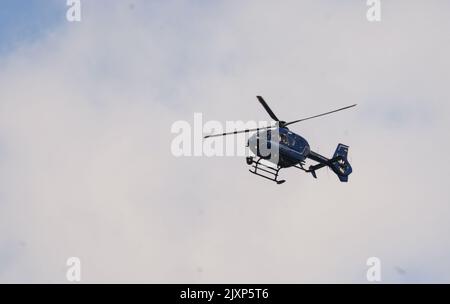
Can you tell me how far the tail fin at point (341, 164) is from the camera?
202 ft

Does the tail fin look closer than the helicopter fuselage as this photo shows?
No

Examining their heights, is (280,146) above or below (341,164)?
above

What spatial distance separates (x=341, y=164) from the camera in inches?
2468

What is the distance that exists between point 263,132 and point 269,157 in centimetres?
168

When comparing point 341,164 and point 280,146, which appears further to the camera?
point 341,164

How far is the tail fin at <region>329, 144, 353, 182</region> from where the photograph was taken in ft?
202

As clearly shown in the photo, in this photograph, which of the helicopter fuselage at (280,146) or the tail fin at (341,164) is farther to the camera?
the tail fin at (341,164)
